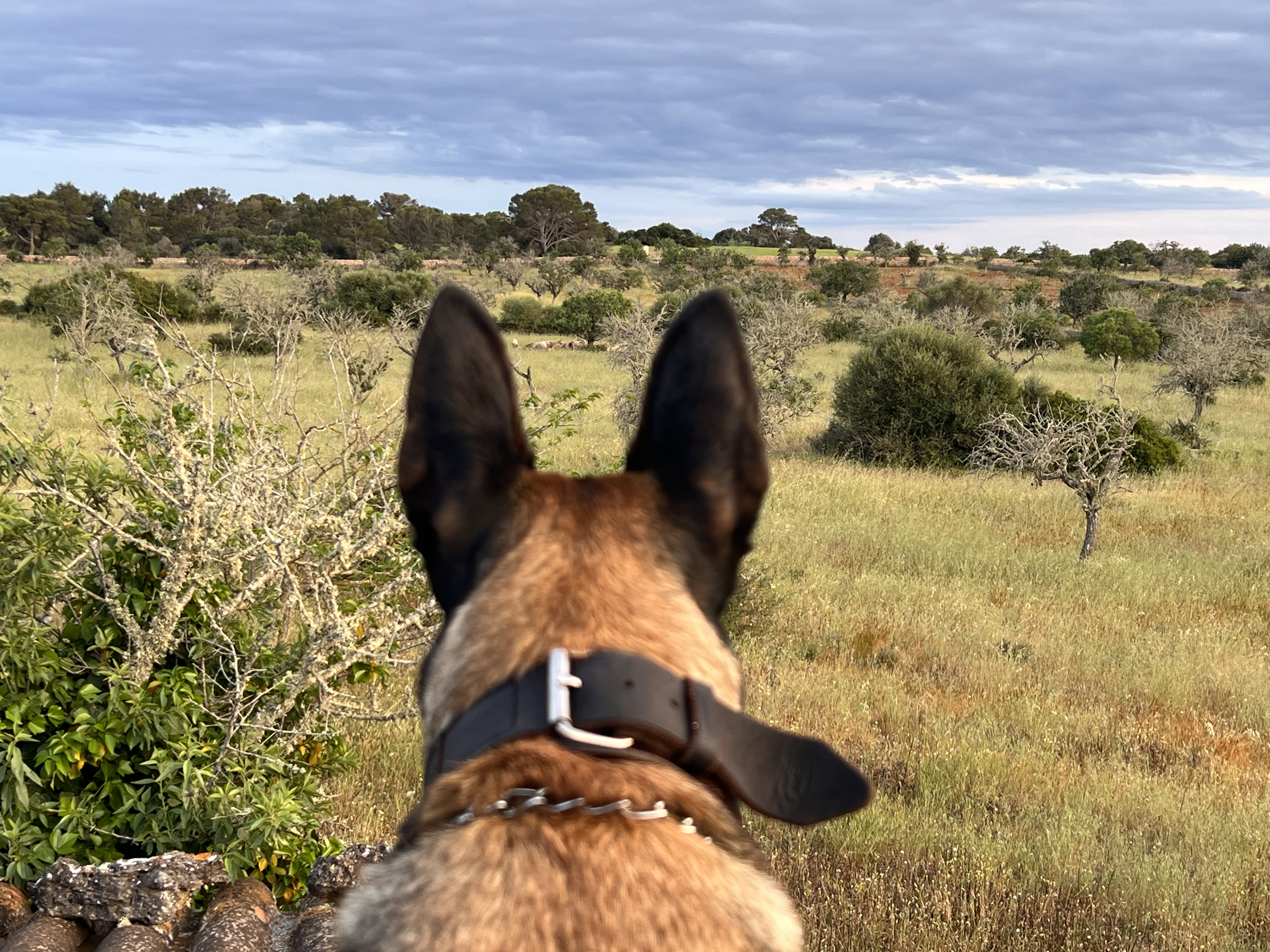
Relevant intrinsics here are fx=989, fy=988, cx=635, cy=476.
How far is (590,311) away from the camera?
117ft

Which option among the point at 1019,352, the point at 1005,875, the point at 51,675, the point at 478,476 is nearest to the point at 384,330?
the point at 51,675

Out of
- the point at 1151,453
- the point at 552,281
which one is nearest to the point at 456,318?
the point at 1151,453

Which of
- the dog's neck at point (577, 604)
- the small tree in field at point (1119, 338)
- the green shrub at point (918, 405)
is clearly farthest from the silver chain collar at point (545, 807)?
the small tree in field at point (1119, 338)

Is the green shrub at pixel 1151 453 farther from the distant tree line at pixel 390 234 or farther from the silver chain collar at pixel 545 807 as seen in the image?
the distant tree line at pixel 390 234

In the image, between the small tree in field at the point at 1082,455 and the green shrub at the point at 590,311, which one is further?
the green shrub at the point at 590,311

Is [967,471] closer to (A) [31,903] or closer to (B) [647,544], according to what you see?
(A) [31,903]

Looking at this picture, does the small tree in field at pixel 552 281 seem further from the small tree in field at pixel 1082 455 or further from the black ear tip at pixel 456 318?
the black ear tip at pixel 456 318

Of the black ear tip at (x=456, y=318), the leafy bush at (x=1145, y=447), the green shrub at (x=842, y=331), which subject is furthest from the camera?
the green shrub at (x=842, y=331)

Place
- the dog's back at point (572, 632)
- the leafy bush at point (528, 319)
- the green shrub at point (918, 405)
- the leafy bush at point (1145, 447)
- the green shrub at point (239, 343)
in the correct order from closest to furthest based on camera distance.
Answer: the dog's back at point (572, 632) → the leafy bush at point (1145, 447) → the green shrub at point (918, 405) → the green shrub at point (239, 343) → the leafy bush at point (528, 319)

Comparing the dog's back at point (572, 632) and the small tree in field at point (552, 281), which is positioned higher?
the small tree in field at point (552, 281)

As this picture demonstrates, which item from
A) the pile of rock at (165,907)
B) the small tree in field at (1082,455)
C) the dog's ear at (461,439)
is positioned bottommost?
the pile of rock at (165,907)

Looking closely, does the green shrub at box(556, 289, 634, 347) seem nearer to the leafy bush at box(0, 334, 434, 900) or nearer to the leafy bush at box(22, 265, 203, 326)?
the leafy bush at box(22, 265, 203, 326)

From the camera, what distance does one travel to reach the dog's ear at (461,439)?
1.51 metres

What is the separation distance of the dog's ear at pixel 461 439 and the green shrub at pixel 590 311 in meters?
32.1
